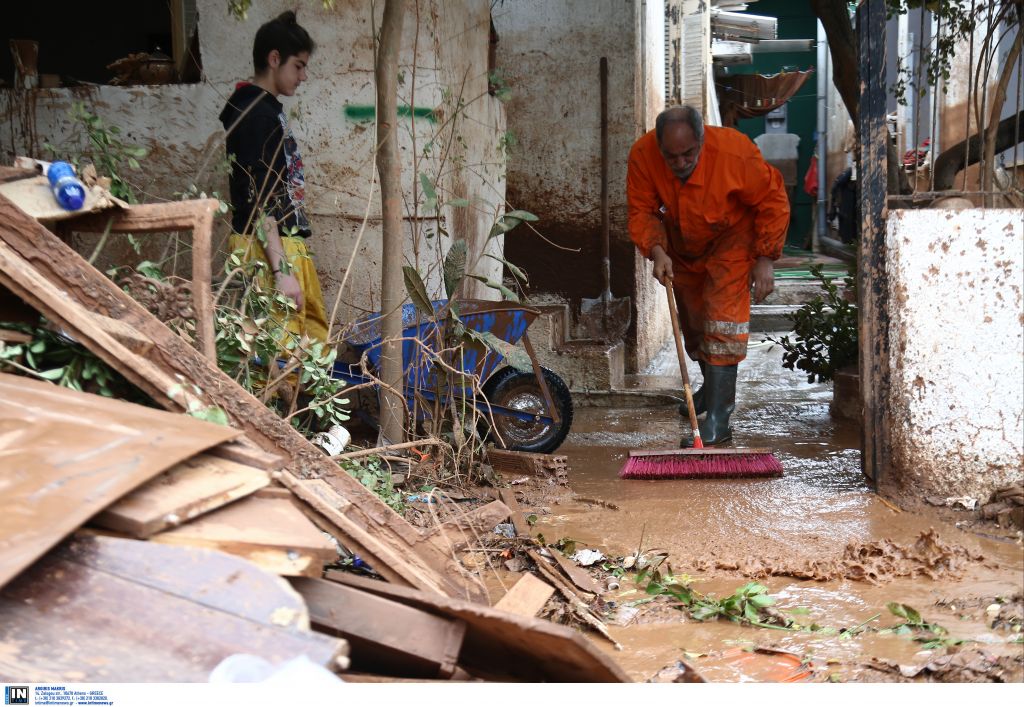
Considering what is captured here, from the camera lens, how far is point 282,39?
398 cm

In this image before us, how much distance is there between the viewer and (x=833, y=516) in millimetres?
3873

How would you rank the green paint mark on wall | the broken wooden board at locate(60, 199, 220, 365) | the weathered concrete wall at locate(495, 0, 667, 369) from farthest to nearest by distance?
the weathered concrete wall at locate(495, 0, 667, 369)
the green paint mark on wall
the broken wooden board at locate(60, 199, 220, 365)

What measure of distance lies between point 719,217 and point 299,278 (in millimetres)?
2481

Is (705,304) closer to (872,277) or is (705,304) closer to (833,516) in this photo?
(872,277)

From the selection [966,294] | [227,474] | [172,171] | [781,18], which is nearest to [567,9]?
→ [172,171]

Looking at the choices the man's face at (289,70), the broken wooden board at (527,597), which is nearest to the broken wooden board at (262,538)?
the broken wooden board at (527,597)

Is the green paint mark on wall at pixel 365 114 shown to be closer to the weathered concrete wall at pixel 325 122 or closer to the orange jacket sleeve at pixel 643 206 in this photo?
the weathered concrete wall at pixel 325 122

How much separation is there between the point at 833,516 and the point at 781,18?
2532 centimetres

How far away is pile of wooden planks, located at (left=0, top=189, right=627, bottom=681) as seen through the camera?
1.77 m

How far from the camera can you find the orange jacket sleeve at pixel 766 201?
519 centimetres

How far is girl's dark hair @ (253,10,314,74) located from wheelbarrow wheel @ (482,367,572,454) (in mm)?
1805

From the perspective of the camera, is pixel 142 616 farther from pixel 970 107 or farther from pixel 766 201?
pixel 970 107

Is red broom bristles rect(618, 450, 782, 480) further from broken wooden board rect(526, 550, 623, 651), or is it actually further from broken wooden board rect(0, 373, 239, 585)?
broken wooden board rect(0, 373, 239, 585)
